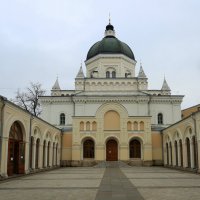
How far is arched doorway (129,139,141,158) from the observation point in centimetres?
3878

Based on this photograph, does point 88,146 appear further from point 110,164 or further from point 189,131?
point 189,131

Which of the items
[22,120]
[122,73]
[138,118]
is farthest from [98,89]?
[22,120]

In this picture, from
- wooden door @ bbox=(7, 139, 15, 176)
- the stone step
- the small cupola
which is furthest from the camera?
the small cupola

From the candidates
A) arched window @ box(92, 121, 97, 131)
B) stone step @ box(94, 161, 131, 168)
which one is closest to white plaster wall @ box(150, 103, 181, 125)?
arched window @ box(92, 121, 97, 131)

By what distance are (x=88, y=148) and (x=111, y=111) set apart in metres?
5.64

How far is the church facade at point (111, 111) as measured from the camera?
1516 inches

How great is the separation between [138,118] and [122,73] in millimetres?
13328

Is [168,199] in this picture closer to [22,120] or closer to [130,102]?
[22,120]

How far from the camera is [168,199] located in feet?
35.9

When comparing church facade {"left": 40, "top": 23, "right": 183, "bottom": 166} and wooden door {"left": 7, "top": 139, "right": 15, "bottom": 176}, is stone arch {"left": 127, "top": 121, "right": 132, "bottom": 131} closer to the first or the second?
church facade {"left": 40, "top": 23, "right": 183, "bottom": 166}

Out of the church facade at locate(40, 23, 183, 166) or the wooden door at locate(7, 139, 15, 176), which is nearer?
the wooden door at locate(7, 139, 15, 176)

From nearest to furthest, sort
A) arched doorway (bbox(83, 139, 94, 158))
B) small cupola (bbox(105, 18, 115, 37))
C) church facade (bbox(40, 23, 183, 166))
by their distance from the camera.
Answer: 1. church facade (bbox(40, 23, 183, 166))
2. arched doorway (bbox(83, 139, 94, 158))
3. small cupola (bbox(105, 18, 115, 37))

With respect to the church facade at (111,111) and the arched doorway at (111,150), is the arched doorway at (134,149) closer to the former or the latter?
the church facade at (111,111)

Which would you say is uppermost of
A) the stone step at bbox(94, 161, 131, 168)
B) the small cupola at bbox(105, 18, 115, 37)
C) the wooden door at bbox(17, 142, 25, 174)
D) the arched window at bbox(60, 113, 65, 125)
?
the small cupola at bbox(105, 18, 115, 37)
